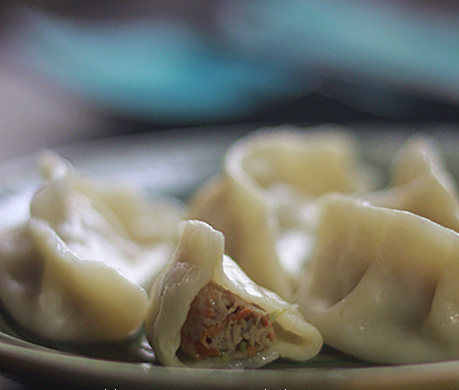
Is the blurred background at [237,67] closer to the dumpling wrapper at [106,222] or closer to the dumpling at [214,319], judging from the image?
the dumpling wrapper at [106,222]

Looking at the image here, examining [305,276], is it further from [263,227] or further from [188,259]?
[188,259]

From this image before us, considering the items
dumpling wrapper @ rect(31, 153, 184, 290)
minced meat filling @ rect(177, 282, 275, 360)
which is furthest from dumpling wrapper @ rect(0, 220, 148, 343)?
minced meat filling @ rect(177, 282, 275, 360)

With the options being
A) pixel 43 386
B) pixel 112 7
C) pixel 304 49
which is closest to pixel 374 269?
pixel 43 386

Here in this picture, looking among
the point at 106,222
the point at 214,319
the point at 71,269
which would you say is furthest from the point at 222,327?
the point at 106,222

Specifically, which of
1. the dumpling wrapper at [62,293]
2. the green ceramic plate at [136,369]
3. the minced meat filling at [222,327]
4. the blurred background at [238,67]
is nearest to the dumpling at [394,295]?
the green ceramic plate at [136,369]

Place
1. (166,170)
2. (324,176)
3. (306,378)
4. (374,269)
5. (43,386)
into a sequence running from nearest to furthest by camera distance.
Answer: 1. (306,378)
2. (43,386)
3. (374,269)
4. (324,176)
5. (166,170)
